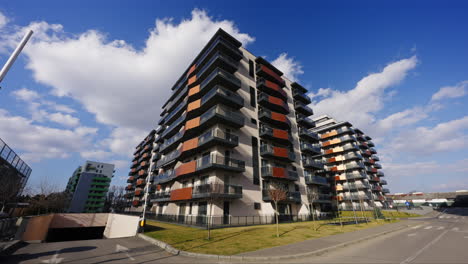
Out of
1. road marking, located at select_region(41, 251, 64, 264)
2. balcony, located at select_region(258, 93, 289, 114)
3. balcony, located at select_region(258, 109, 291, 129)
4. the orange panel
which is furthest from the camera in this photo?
balcony, located at select_region(258, 93, 289, 114)

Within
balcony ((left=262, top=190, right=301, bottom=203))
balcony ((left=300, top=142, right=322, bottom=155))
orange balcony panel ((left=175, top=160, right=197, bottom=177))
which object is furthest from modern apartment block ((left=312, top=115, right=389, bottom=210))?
orange balcony panel ((left=175, top=160, right=197, bottom=177))

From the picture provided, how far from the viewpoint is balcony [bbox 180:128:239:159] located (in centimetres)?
2442

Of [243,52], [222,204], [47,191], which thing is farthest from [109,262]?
[47,191]

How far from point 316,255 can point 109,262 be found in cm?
1080

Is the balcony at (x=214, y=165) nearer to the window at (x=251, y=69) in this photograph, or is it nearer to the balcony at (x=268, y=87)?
the balcony at (x=268, y=87)

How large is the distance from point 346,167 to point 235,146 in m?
47.1

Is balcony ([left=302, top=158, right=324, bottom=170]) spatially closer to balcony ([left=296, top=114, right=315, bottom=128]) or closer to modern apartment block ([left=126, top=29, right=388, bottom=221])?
modern apartment block ([left=126, top=29, right=388, bottom=221])

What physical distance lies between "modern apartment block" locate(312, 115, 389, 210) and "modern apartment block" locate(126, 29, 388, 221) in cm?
1991

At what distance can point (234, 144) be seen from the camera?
2548cm

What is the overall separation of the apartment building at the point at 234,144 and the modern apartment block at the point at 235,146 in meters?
0.12

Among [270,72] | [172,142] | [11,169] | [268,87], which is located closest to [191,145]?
[172,142]

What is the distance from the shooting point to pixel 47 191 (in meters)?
53.9

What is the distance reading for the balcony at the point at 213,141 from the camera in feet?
80.1

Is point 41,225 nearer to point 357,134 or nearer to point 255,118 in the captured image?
point 255,118
